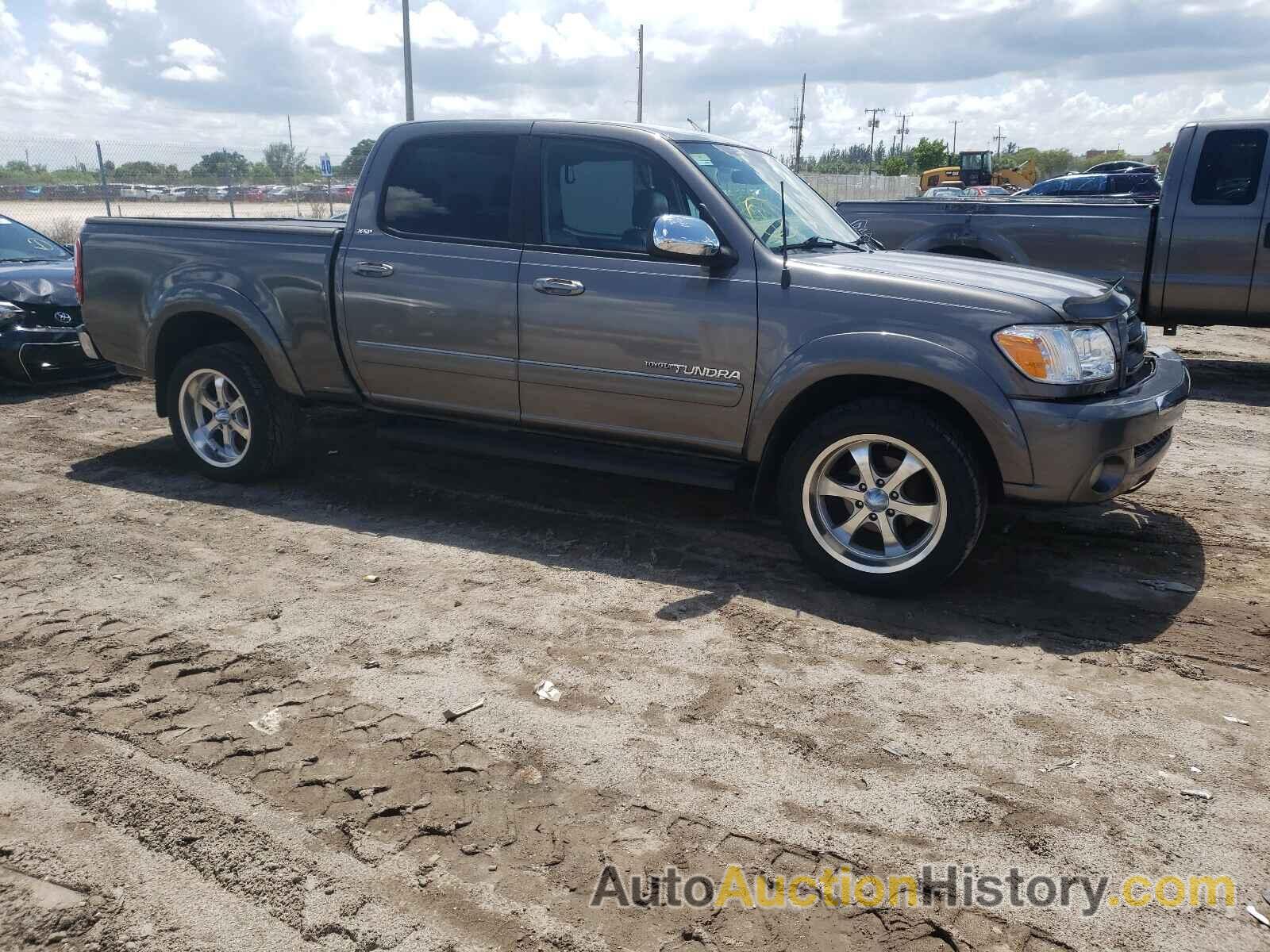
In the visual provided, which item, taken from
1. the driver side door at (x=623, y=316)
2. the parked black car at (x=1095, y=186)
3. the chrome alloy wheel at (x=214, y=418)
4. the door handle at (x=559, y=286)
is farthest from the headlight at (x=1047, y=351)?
the parked black car at (x=1095, y=186)

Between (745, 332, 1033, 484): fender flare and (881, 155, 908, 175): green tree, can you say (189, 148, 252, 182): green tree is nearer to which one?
(745, 332, 1033, 484): fender flare

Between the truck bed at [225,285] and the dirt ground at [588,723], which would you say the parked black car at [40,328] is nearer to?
the truck bed at [225,285]

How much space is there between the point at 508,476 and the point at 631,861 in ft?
12.1

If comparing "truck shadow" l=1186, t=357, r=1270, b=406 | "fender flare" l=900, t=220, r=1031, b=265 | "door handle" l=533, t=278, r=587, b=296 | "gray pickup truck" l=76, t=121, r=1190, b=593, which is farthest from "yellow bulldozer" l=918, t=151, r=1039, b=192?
"door handle" l=533, t=278, r=587, b=296

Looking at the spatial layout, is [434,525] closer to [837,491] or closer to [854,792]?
[837,491]

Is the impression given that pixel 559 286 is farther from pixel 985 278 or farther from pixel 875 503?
pixel 985 278

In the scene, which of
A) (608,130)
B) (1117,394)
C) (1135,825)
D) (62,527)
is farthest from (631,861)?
(62,527)

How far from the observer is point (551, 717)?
11.0 feet

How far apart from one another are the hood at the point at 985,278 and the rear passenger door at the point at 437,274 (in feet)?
Result: 5.00

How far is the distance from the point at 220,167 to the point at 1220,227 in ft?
69.7

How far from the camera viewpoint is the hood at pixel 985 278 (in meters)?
4.12

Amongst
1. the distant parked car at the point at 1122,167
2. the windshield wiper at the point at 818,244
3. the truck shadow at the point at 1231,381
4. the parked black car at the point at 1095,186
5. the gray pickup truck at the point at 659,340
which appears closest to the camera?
the gray pickup truck at the point at 659,340

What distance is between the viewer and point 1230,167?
8547 mm

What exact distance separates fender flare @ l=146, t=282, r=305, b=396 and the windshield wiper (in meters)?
2.81
